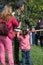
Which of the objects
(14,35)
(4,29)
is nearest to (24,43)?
(14,35)

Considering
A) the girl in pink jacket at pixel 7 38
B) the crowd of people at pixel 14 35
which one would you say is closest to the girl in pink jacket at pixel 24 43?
the crowd of people at pixel 14 35

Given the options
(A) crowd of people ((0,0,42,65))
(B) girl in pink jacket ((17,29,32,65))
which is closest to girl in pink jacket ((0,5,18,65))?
(A) crowd of people ((0,0,42,65))

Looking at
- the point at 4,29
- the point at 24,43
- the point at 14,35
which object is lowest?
the point at 24,43

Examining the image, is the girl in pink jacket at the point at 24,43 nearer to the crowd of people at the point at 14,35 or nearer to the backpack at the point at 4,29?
the crowd of people at the point at 14,35

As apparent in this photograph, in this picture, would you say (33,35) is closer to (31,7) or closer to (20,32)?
(31,7)

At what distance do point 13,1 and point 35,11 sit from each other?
841 mm

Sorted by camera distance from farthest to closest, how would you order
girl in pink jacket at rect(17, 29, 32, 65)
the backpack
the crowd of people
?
girl in pink jacket at rect(17, 29, 32, 65), the crowd of people, the backpack

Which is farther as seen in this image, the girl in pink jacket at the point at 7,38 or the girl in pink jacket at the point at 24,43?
the girl in pink jacket at the point at 24,43

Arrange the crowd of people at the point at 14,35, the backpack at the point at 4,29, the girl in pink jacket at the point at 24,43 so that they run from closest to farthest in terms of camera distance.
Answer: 1. the backpack at the point at 4,29
2. the crowd of people at the point at 14,35
3. the girl in pink jacket at the point at 24,43

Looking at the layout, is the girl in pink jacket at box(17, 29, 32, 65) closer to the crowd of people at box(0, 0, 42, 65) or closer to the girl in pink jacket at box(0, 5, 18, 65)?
the crowd of people at box(0, 0, 42, 65)

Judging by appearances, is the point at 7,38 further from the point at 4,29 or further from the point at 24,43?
the point at 24,43

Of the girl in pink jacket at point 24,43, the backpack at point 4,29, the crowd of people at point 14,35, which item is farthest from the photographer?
the girl in pink jacket at point 24,43

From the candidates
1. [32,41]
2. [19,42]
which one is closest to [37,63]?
[19,42]

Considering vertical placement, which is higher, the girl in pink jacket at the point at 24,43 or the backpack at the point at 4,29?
the backpack at the point at 4,29
